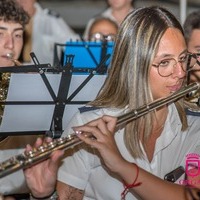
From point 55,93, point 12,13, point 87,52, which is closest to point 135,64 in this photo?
point 55,93

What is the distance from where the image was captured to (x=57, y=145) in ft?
8.47

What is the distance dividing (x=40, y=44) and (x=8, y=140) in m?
3.23

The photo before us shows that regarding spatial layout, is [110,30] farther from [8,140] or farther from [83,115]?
[83,115]

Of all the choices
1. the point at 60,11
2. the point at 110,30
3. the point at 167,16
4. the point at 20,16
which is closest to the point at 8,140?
the point at 20,16

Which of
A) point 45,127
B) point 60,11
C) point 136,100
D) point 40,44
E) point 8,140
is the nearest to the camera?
point 136,100

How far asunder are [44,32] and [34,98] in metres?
3.71

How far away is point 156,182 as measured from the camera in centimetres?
264

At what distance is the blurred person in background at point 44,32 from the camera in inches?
265

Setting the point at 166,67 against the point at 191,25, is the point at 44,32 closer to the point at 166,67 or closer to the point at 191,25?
the point at 191,25

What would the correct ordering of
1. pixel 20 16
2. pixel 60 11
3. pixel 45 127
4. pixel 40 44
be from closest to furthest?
1. pixel 45 127
2. pixel 20 16
3. pixel 40 44
4. pixel 60 11

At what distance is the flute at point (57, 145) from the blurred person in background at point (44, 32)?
3.93 metres

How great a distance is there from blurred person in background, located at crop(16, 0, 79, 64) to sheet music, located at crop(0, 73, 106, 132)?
3.28 m

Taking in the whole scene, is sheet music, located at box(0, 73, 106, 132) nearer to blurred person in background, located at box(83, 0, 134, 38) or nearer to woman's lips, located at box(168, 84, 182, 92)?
woman's lips, located at box(168, 84, 182, 92)

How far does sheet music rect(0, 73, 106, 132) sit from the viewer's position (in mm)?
3230
